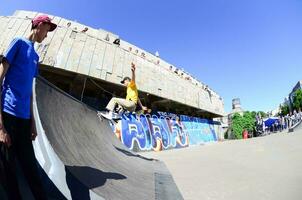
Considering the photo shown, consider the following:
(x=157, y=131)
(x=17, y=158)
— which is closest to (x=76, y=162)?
(x=17, y=158)

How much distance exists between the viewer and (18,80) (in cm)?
218

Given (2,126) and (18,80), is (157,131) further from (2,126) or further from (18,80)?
(2,126)

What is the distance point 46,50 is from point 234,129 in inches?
1647

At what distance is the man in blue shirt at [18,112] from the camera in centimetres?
200

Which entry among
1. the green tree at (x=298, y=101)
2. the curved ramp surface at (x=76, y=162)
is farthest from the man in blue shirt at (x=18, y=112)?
the green tree at (x=298, y=101)

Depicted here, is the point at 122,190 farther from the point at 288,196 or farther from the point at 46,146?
the point at 288,196

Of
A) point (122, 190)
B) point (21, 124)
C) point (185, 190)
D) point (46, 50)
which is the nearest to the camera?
point (21, 124)

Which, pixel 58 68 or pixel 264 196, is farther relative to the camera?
pixel 58 68

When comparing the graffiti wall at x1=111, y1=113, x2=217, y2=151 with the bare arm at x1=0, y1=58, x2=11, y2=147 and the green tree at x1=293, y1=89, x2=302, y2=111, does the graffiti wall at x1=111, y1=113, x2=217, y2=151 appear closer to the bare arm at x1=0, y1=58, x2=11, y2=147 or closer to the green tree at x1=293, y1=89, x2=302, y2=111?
the bare arm at x1=0, y1=58, x2=11, y2=147

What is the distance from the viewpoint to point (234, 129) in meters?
49.8

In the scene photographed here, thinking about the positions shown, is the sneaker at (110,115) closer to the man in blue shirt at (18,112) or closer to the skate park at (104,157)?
the skate park at (104,157)

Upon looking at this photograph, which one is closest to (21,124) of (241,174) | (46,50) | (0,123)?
(0,123)

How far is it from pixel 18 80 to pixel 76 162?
1046 mm

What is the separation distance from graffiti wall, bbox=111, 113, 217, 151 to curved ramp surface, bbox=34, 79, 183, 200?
4.24m
